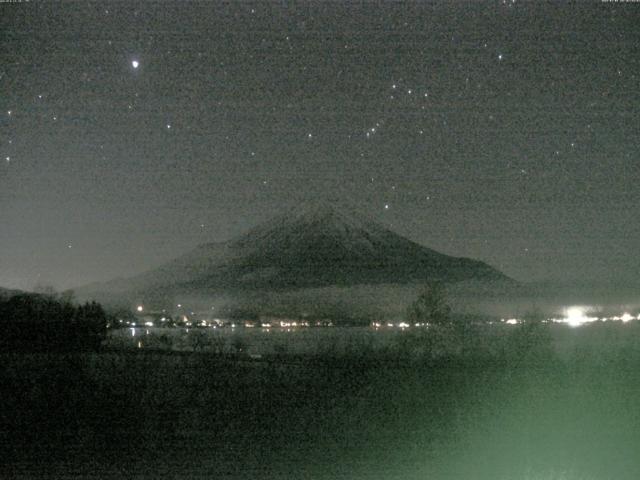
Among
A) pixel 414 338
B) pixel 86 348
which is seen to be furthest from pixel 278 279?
pixel 414 338

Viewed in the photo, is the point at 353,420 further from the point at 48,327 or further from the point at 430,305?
A: the point at 430,305

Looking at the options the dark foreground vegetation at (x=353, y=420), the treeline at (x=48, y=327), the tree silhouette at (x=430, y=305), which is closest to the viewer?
the dark foreground vegetation at (x=353, y=420)

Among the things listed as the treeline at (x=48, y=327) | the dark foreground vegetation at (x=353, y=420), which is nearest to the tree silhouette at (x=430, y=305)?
the treeline at (x=48, y=327)

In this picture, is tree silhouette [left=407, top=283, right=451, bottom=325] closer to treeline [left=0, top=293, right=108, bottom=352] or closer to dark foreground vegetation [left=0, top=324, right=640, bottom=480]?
treeline [left=0, top=293, right=108, bottom=352]

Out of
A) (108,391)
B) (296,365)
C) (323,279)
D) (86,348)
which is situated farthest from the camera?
(323,279)

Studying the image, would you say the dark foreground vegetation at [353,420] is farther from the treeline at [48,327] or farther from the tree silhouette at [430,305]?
the tree silhouette at [430,305]

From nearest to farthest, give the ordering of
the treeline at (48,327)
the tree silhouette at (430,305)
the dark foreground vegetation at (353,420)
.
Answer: the dark foreground vegetation at (353,420), the treeline at (48,327), the tree silhouette at (430,305)

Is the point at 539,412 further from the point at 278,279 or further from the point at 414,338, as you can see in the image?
the point at 278,279
